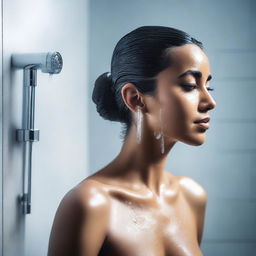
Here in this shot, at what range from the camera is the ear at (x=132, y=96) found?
3.06 ft

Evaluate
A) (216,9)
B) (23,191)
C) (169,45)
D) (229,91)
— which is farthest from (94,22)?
(23,191)

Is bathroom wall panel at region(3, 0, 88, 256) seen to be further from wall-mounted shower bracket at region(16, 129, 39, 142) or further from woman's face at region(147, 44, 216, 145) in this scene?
woman's face at region(147, 44, 216, 145)

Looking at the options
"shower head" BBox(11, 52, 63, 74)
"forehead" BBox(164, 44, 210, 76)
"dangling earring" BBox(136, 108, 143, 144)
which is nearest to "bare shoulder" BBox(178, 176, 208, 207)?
"dangling earring" BBox(136, 108, 143, 144)

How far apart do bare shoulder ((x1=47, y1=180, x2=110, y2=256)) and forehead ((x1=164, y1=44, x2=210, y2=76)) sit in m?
0.34

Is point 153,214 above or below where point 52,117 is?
below

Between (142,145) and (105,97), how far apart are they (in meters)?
0.15

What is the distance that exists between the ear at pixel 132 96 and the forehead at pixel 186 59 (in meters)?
0.10

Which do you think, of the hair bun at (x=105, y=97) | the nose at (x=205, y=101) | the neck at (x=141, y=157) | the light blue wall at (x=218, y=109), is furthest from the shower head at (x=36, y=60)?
the light blue wall at (x=218, y=109)

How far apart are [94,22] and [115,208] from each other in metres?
0.86

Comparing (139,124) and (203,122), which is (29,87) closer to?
(139,124)

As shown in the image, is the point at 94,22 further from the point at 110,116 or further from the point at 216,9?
the point at 110,116

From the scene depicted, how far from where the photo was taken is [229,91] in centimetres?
154

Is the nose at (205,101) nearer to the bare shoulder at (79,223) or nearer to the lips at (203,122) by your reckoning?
the lips at (203,122)

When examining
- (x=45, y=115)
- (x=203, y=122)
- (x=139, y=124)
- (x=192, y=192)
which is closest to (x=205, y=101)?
(x=203, y=122)
